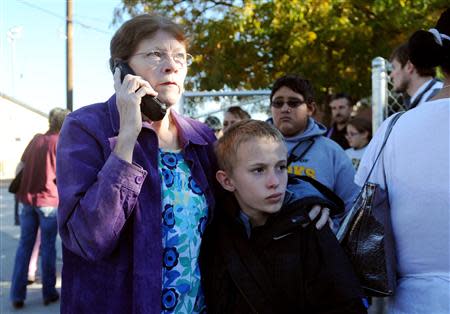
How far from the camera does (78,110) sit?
1.71 metres

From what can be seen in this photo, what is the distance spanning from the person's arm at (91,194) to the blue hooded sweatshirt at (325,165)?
1664mm

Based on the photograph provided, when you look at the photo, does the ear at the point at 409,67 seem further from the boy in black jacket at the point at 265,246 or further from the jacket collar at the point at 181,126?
the jacket collar at the point at 181,126

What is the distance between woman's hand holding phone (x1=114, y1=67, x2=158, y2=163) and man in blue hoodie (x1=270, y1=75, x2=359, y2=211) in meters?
1.61

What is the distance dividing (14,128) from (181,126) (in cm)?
4231

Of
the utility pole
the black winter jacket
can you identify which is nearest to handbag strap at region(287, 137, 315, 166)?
the black winter jacket

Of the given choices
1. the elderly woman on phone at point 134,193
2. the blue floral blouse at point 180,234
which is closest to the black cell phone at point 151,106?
the elderly woman on phone at point 134,193

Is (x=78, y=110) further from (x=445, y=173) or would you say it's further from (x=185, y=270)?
(x=445, y=173)

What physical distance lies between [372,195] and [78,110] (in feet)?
3.49

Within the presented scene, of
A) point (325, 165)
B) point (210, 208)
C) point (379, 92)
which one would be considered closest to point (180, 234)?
point (210, 208)

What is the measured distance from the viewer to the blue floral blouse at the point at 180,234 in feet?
5.52

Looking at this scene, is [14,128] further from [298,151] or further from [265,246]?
[265,246]

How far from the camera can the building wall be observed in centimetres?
3700

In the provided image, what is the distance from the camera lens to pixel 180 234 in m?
1.71

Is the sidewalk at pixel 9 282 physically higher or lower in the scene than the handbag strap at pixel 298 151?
lower
